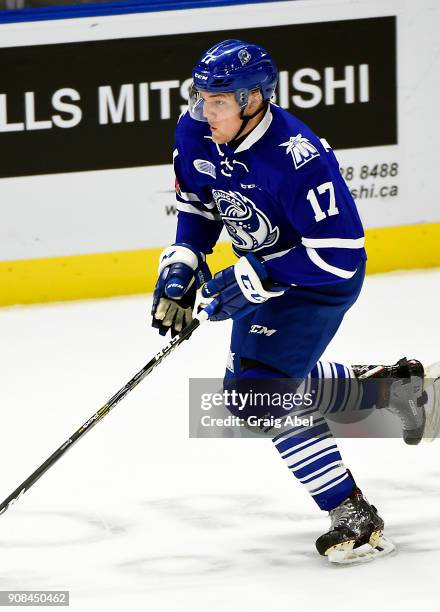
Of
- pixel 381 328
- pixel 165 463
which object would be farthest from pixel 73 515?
pixel 381 328

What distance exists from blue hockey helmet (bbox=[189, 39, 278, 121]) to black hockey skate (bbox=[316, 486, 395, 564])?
1.00m

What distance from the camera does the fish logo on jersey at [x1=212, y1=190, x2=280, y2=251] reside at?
10.6 ft

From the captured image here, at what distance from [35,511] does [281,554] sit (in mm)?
723

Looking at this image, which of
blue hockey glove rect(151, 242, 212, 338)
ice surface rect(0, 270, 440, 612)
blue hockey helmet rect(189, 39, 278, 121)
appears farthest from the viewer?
blue hockey glove rect(151, 242, 212, 338)

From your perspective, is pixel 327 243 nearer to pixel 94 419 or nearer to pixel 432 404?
pixel 94 419

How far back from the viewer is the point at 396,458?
3.98m

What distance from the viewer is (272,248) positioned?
10.8 feet

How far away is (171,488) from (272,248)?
88 centimetres

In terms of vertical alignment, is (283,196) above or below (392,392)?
above

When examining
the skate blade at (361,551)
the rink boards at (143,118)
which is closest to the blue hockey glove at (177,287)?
the skate blade at (361,551)
